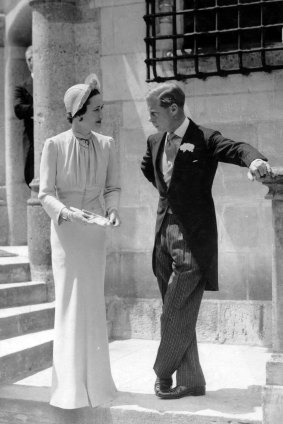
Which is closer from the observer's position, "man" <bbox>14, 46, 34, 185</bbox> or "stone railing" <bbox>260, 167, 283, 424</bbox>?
"stone railing" <bbox>260, 167, 283, 424</bbox>

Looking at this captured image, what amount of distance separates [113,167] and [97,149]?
154mm

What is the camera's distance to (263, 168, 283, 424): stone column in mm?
4016

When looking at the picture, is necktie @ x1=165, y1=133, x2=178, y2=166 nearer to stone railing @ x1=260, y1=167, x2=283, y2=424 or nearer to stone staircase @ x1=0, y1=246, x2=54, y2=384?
stone railing @ x1=260, y1=167, x2=283, y2=424

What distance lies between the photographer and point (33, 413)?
15.0ft

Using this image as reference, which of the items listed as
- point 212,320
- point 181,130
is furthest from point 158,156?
point 212,320

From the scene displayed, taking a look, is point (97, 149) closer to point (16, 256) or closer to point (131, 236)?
point (131, 236)

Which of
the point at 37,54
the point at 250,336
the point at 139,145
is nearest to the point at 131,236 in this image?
the point at 139,145

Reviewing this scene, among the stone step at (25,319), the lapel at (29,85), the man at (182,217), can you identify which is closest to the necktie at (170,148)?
the man at (182,217)

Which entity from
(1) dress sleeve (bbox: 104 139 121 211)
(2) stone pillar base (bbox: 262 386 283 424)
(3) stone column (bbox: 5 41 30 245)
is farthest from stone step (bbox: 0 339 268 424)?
(3) stone column (bbox: 5 41 30 245)

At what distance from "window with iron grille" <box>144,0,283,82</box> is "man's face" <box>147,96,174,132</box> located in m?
1.85

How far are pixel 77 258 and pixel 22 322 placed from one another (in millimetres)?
1856

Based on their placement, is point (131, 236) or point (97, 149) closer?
point (97, 149)

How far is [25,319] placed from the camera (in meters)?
6.03

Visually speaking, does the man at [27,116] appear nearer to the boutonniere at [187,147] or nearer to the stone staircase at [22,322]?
the stone staircase at [22,322]
